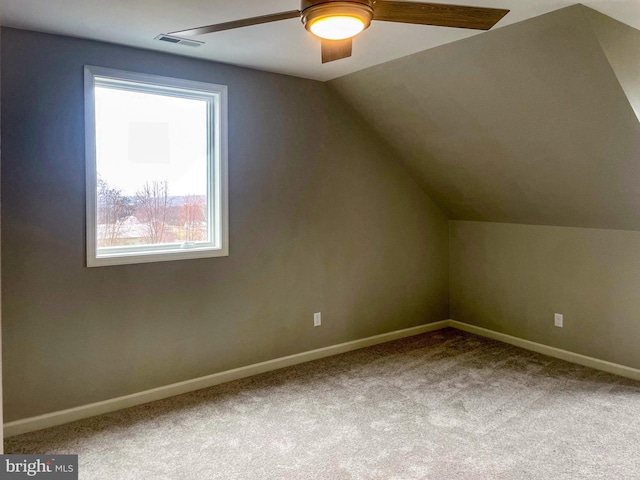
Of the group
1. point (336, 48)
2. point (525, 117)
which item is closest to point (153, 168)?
point (336, 48)

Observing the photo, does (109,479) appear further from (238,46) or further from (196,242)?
(238,46)

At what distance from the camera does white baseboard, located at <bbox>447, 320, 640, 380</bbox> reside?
12.5 ft

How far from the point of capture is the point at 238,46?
10.5ft

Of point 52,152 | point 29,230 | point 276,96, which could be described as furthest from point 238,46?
point 29,230

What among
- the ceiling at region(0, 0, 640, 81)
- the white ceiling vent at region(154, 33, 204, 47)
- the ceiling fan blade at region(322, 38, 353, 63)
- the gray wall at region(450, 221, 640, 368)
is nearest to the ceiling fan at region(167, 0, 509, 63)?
the ceiling fan blade at region(322, 38, 353, 63)

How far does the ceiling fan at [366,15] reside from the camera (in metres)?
1.84

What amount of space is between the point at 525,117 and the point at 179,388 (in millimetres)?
3018

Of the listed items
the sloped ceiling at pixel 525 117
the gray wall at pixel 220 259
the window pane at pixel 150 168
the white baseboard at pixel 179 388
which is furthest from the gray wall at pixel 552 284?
the window pane at pixel 150 168

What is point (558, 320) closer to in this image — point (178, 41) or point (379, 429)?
point (379, 429)

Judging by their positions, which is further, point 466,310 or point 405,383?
point 466,310

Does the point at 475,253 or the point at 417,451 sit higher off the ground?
the point at 475,253

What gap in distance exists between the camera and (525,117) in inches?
133

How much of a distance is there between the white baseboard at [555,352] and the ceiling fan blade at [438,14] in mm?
3004

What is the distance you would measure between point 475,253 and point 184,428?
126 inches
